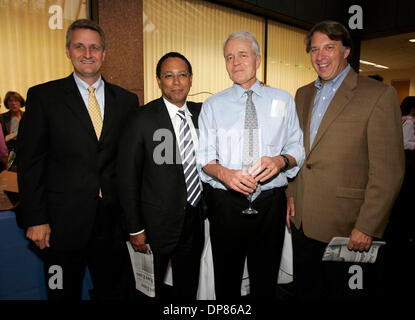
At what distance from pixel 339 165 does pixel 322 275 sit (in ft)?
2.48

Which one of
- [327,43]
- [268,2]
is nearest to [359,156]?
[327,43]

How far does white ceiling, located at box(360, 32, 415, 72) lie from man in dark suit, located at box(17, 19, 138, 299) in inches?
293

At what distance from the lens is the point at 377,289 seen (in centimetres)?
242

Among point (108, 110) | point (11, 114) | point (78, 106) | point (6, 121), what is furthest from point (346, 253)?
point (6, 121)

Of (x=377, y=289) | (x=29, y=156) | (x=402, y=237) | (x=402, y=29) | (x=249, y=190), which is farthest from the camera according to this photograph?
(x=402, y=29)

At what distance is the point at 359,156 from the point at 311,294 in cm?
98

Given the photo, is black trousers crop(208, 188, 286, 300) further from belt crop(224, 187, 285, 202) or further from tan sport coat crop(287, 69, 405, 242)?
tan sport coat crop(287, 69, 405, 242)

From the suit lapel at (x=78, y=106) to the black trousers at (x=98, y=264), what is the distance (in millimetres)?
464

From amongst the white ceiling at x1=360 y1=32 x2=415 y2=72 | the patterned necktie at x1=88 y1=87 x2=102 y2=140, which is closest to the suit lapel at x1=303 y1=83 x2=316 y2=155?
the patterned necktie at x1=88 y1=87 x2=102 y2=140

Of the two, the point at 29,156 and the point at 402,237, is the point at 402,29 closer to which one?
the point at 402,237

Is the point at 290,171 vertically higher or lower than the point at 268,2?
lower

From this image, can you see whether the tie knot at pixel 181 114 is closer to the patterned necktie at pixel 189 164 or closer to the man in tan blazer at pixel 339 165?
the patterned necktie at pixel 189 164

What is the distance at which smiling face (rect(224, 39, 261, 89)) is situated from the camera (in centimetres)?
163

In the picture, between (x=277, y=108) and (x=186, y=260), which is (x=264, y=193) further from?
(x=186, y=260)
